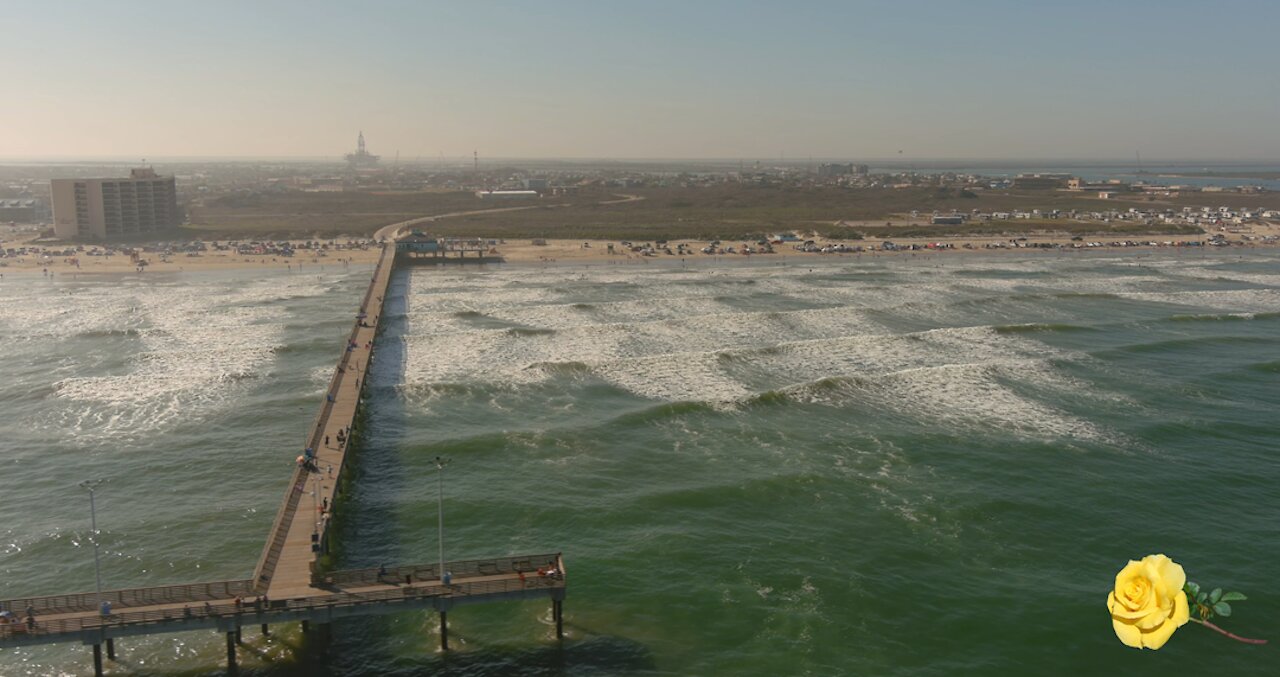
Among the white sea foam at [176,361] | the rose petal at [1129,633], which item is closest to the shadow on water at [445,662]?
the rose petal at [1129,633]

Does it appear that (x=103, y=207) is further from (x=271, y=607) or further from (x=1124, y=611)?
(x=1124, y=611)

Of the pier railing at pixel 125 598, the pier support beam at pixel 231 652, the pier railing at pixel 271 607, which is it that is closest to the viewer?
the pier railing at pixel 271 607

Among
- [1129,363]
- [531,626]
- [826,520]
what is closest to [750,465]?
[826,520]

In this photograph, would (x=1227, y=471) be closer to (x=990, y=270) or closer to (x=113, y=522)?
(x=113, y=522)

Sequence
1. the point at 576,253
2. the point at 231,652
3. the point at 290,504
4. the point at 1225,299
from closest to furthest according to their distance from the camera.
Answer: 1. the point at 231,652
2. the point at 290,504
3. the point at 1225,299
4. the point at 576,253

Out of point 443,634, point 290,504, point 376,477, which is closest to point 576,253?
point 376,477

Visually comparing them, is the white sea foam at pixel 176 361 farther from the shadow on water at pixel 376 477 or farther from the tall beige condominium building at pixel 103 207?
the tall beige condominium building at pixel 103 207

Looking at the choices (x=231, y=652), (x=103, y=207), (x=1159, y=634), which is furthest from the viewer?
(x=103, y=207)

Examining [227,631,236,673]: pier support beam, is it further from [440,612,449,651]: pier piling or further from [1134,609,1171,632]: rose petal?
[1134,609,1171,632]: rose petal
